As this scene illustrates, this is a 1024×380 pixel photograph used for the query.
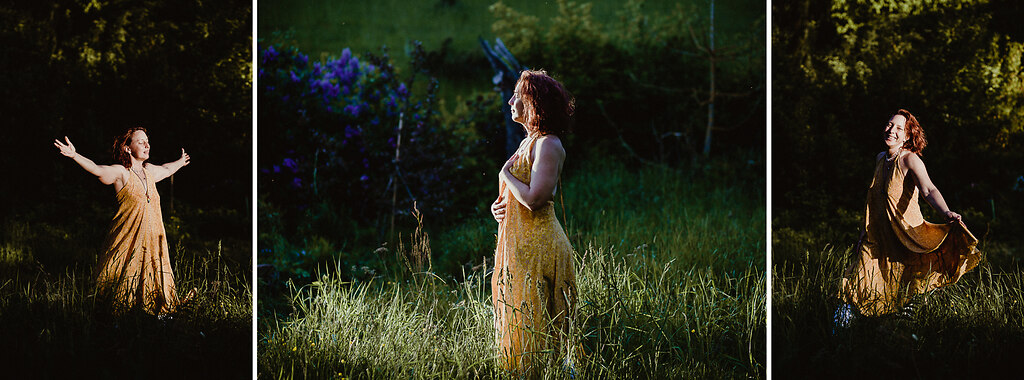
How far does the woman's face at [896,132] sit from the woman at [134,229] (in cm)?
331

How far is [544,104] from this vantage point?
124 inches

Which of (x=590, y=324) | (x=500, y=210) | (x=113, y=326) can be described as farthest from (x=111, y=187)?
(x=590, y=324)

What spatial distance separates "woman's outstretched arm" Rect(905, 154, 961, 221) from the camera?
3568mm

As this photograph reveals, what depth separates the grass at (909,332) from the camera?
11.8 ft

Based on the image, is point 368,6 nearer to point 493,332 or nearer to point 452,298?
point 452,298

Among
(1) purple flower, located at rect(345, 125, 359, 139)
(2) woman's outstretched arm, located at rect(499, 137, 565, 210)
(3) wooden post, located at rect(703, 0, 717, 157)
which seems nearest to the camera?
(2) woman's outstretched arm, located at rect(499, 137, 565, 210)

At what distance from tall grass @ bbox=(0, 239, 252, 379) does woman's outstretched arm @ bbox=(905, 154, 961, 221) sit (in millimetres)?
3183

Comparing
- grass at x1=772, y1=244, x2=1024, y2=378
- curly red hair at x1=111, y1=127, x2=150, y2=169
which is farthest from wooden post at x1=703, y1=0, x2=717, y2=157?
curly red hair at x1=111, y1=127, x2=150, y2=169

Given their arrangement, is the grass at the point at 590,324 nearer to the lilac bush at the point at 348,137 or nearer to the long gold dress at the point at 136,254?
the long gold dress at the point at 136,254

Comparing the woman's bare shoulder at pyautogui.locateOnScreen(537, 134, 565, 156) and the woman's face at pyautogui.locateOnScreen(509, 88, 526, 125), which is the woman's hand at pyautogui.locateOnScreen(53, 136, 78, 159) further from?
the woman's bare shoulder at pyautogui.locateOnScreen(537, 134, 565, 156)

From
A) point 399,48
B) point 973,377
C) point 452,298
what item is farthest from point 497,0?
point 973,377

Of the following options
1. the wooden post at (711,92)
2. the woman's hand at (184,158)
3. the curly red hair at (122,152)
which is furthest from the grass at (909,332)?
the curly red hair at (122,152)

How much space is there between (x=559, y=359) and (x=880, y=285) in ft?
5.24

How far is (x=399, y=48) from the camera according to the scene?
17.3 ft
